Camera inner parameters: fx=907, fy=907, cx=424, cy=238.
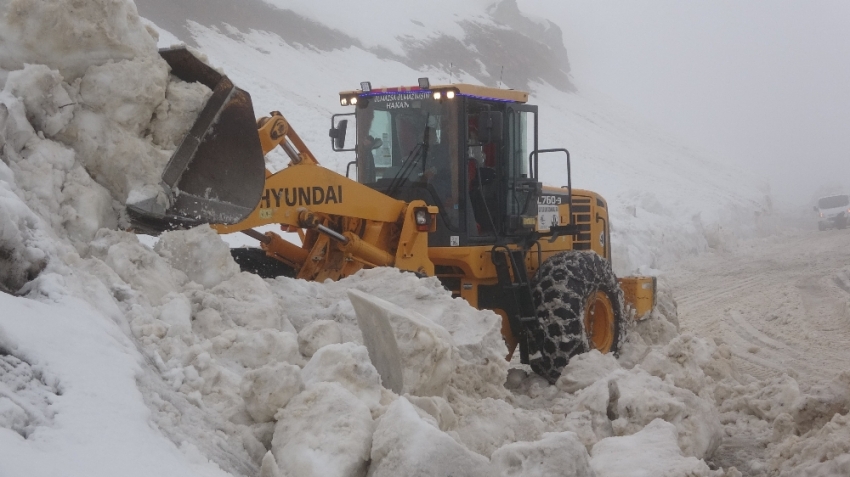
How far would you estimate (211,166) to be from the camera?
5023 mm

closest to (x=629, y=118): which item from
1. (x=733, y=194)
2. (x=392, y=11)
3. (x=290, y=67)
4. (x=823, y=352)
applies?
(x=392, y=11)

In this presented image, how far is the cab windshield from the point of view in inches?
280

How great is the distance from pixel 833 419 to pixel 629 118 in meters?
51.3

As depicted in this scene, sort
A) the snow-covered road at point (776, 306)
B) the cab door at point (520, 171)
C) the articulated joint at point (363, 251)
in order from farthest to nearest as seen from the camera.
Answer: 1. the snow-covered road at point (776, 306)
2. the cab door at point (520, 171)
3. the articulated joint at point (363, 251)

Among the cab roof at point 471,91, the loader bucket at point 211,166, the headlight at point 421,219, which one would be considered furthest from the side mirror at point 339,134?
the loader bucket at point 211,166

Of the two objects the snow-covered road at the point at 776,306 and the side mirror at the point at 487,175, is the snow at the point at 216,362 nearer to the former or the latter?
the snow-covered road at the point at 776,306

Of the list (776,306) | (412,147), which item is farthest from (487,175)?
(776,306)

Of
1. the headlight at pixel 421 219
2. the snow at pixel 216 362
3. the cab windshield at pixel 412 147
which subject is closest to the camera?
the snow at pixel 216 362

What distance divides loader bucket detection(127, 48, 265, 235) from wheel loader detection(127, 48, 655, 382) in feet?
1.86

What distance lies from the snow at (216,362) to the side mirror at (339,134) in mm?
2059

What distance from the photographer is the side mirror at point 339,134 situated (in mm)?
7566

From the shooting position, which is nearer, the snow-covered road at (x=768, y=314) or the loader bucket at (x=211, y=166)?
the loader bucket at (x=211, y=166)

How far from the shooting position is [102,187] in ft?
15.7

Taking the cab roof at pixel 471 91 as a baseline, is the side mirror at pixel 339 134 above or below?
below
